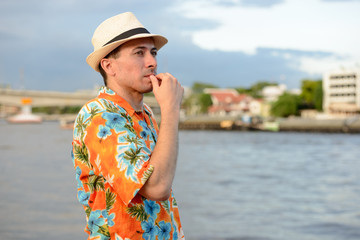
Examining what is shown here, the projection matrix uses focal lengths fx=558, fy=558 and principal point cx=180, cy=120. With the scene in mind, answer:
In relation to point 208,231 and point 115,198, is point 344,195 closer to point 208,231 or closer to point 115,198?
point 208,231

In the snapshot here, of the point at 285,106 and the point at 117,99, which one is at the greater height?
the point at 285,106

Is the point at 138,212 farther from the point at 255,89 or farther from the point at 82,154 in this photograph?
the point at 255,89

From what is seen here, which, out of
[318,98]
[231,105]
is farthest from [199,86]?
[318,98]

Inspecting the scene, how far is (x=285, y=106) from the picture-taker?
276ft

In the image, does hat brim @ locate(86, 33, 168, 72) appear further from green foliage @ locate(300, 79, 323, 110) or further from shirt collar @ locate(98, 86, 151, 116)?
green foliage @ locate(300, 79, 323, 110)

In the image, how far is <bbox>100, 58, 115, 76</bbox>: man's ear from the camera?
170 cm

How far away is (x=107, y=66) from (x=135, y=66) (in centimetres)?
10

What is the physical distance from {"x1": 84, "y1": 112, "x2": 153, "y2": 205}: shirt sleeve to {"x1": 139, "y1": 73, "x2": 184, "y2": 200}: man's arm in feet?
0.09

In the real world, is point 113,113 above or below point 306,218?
above

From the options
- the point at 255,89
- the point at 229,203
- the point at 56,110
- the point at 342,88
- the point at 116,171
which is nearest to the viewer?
the point at 116,171

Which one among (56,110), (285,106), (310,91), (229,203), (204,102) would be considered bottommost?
(229,203)

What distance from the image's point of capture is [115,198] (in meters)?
1.58

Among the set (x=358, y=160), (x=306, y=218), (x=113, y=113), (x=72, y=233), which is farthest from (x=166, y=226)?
(x=358, y=160)

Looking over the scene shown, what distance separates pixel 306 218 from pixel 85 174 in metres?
7.45
